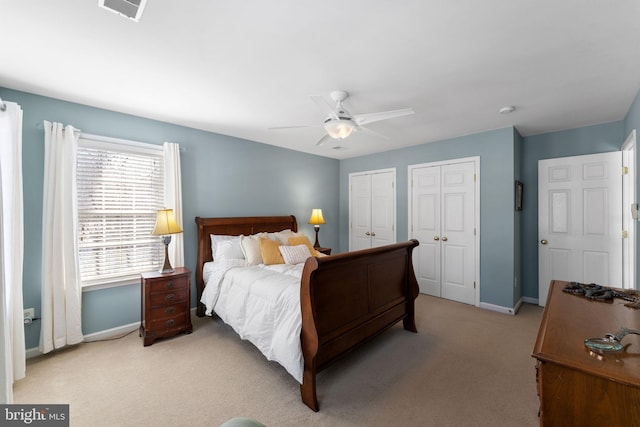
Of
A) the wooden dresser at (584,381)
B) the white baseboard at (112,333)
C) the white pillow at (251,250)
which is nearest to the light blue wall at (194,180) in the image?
the white baseboard at (112,333)

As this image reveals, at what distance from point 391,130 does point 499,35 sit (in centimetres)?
204

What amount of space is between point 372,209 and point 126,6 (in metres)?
4.46

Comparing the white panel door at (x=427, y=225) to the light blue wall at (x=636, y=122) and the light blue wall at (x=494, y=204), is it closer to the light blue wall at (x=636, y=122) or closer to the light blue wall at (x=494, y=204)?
the light blue wall at (x=494, y=204)

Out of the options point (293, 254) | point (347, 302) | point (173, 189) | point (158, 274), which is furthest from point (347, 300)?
point (173, 189)

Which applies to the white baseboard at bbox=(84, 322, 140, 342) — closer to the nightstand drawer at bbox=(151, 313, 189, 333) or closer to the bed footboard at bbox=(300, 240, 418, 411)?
the nightstand drawer at bbox=(151, 313, 189, 333)

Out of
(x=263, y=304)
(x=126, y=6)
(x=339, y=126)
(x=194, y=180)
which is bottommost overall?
(x=263, y=304)

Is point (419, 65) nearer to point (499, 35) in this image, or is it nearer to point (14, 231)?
point (499, 35)

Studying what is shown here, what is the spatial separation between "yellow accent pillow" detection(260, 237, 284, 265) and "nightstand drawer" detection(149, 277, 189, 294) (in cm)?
91

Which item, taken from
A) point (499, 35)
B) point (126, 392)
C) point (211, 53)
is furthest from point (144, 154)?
point (499, 35)

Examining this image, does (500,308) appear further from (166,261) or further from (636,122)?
(166,261)

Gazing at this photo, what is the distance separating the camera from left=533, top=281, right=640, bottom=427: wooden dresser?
901 millimetres

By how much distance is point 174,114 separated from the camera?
3154 mm

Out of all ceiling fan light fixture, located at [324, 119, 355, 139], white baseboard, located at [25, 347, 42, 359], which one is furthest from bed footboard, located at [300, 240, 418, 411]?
white baseboard, located at [25, 347, 42, 359]

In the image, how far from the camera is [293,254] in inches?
137
